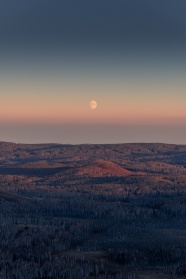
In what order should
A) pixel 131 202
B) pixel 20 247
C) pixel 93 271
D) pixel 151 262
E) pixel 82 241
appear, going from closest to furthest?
1. pixel 93 271
2. pixel 151 262
3. pixel 20 247
4. pixel 82 241
5. pixel 131 202

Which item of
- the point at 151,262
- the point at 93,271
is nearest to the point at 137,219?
the point at 151,262

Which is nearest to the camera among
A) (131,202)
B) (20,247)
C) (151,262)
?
(151,262)

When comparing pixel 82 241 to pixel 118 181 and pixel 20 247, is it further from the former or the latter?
pixel 118 181

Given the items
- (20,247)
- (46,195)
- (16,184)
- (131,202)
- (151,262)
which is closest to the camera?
(151,262)

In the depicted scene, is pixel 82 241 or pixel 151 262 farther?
pixel 82 241

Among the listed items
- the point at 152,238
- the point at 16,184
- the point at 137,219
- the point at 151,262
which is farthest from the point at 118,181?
the point at 151,262

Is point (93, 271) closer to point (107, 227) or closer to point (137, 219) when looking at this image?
point (107, 227)

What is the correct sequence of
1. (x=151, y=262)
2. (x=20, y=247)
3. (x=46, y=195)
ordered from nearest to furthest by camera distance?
(x=151, y=262) < (x=20, y=247) < (x=46, y=195)

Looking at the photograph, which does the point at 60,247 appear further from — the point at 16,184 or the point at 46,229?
the point at 16,184

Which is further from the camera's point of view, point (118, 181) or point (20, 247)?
point (118, 181)
